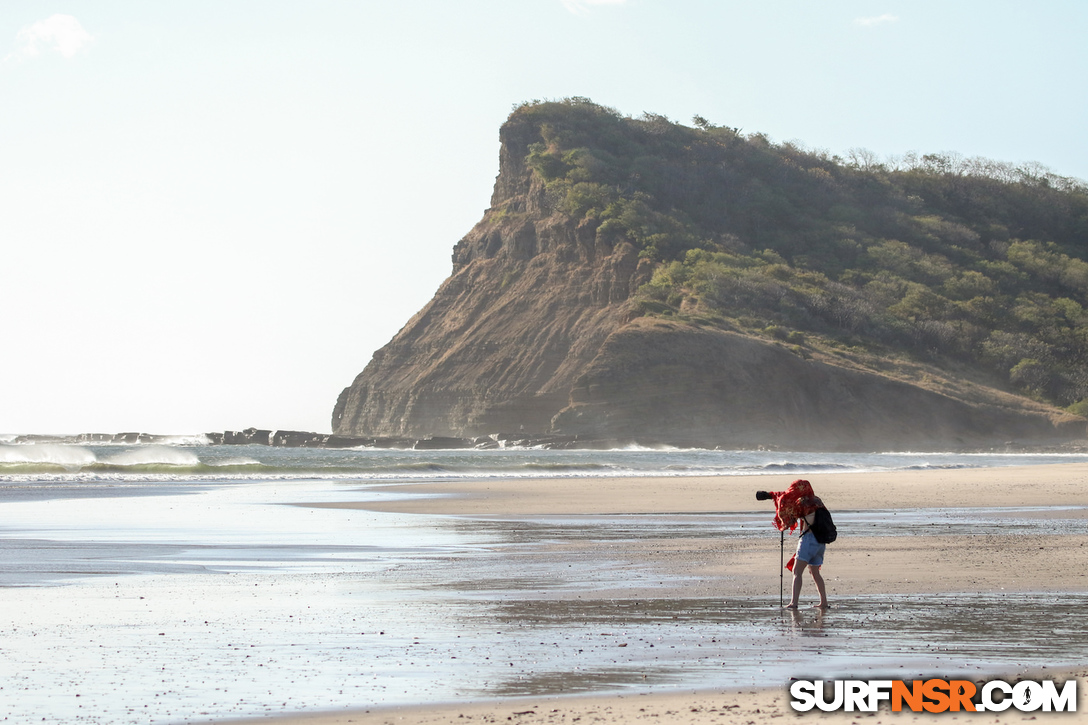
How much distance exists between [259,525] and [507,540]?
204 inches

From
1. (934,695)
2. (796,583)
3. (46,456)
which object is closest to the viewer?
(934,695)

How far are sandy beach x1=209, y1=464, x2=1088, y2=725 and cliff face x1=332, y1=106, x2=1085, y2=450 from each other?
39.5 metres

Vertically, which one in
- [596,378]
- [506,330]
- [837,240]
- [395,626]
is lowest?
[395,626]

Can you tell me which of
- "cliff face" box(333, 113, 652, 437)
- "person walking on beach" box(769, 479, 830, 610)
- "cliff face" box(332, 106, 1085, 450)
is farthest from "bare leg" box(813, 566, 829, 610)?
"cliff face" box(333, 113, 652, 437)

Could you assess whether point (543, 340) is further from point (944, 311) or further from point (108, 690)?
point (108, 690)

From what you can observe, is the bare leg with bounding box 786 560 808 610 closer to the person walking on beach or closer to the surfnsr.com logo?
the person walking on beach

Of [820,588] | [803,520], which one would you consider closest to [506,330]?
[803,520]

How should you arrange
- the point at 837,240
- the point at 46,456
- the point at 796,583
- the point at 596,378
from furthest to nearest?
1. the point at 837,240
2. the point at 596,378
3. the point at 46,456
4. the point at 796,583

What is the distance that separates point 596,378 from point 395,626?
70110 mm

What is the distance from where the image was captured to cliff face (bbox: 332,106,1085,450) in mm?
76562

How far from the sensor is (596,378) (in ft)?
259

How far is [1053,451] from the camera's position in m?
70.9

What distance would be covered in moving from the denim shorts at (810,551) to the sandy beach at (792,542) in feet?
1.40

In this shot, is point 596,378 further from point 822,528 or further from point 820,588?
point 820,588
